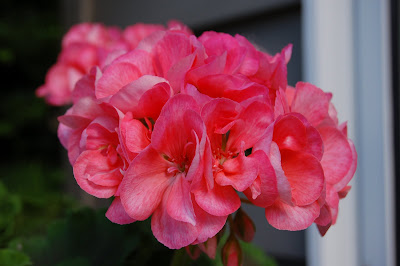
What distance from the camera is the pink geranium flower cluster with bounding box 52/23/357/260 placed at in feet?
1.08

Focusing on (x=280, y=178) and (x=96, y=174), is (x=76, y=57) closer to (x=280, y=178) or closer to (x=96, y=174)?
(x=96, y=174)

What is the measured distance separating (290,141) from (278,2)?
713mm

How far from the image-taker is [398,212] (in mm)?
721

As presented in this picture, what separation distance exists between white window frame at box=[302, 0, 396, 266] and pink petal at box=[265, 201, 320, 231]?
0.46 meters

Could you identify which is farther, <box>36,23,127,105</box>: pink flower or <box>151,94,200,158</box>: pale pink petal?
<box>36,23,127,105</box>: pink flower

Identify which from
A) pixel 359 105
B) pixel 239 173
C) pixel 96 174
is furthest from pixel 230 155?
pixel 359 105

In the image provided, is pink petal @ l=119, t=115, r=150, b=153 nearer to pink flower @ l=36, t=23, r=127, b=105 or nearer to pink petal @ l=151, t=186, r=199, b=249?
pink petal @ l=151, t=186, r=199, b=249

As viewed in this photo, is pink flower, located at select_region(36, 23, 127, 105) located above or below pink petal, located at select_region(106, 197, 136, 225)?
above

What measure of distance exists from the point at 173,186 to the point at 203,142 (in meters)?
0.06

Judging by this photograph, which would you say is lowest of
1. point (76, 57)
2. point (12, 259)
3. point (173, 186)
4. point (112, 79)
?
point (12, 259)

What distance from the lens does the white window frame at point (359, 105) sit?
2.42 ft

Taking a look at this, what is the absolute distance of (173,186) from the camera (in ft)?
1.14

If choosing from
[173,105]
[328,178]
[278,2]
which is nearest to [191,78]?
[173,105]

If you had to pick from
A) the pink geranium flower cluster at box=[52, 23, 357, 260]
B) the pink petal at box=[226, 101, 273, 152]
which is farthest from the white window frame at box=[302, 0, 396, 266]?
the pink petal at box=[226, 101, 273, 152]
